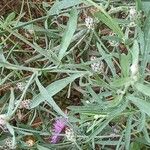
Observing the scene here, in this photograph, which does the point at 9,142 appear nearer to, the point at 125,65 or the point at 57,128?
the point at 57,128

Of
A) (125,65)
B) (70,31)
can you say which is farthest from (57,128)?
(125,65)

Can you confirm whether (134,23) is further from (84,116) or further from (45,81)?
(45,81)

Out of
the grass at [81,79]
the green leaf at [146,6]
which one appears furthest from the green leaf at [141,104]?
the green leaf at [146,6]

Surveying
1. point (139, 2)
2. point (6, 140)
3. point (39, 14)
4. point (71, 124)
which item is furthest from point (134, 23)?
point (39, 14)

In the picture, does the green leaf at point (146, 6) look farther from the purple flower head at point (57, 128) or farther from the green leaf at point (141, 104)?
the purple flower head at point (57, 128)

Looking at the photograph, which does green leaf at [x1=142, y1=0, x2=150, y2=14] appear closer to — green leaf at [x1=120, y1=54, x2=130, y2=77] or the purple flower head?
green leaf at [x1=120, y1=54, x2=130, y2=77]

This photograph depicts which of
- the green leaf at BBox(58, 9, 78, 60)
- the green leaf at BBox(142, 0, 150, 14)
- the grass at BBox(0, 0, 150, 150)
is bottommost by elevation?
the grass at BBox(0, 0, 150, 150)

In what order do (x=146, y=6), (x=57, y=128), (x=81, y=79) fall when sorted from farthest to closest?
(x=57, y=128)
(x=81, y=79)
(x=146, y=6)

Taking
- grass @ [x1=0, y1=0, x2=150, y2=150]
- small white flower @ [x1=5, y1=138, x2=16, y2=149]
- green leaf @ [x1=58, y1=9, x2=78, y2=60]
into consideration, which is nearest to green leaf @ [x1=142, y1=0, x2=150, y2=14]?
grass @ [x1=0, y1=0, x2=150, y2=150]
